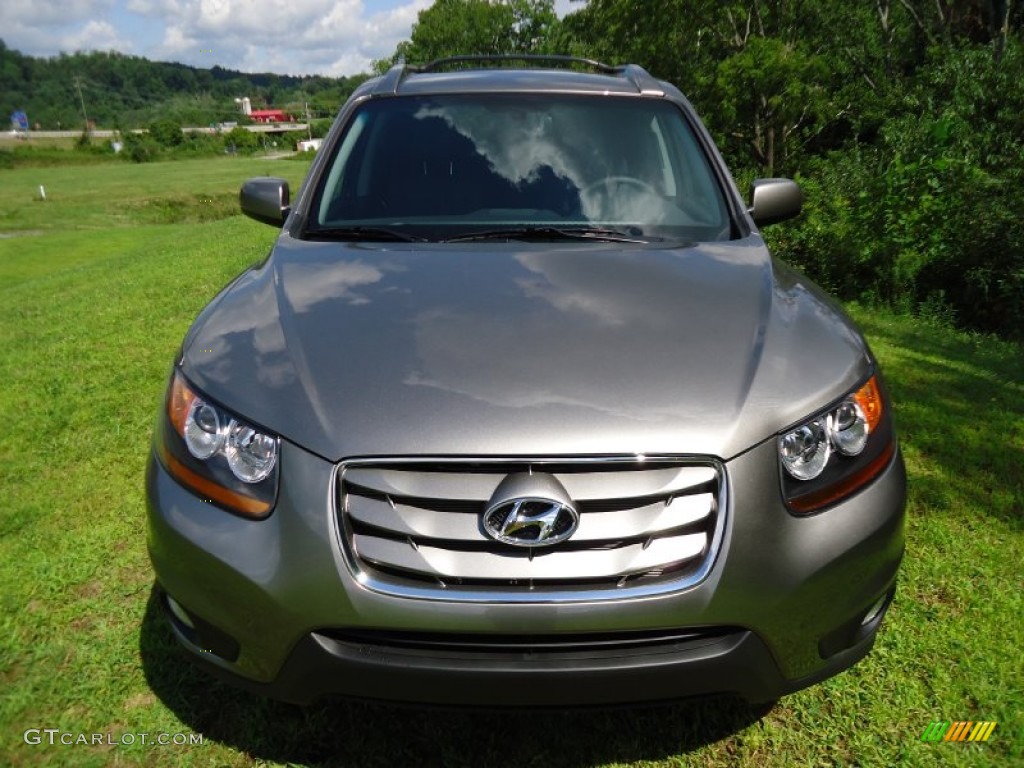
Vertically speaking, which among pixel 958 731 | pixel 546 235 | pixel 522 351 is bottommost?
pixel 958 731

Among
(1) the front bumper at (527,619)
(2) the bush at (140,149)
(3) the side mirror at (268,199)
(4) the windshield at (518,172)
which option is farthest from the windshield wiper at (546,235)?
(2) the bush at (140,149)

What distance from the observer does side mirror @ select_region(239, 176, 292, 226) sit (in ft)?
10.7

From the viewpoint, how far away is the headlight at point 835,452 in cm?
182

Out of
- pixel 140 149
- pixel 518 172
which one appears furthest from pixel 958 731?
pixel 140 149

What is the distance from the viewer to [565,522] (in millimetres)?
1686

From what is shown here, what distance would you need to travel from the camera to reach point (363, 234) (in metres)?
2.81

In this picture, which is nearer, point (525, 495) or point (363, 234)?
point (525, 495)

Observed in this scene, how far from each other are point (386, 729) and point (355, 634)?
677 mm

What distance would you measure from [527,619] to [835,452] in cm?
80

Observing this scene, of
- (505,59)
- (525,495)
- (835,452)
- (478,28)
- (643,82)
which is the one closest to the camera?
(525,495)

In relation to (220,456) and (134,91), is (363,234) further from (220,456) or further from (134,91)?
(134,91)

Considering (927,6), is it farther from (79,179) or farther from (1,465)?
(79,179)

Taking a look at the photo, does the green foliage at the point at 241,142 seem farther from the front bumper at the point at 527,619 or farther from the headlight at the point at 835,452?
the headlight at the point at 835,452

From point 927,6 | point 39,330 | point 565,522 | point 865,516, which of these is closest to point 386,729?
point 565,522
